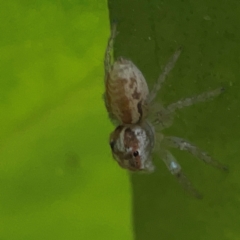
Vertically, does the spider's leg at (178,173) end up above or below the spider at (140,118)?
below

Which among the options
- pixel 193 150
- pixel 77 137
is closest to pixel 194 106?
pixel 193 150

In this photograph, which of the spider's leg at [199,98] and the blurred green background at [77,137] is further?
the blurred green background at [77,137]

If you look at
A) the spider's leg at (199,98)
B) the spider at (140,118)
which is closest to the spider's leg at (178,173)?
the spider at (140,118)

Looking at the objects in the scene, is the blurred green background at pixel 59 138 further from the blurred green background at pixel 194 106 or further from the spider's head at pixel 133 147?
the spider's head at pixel 133 147

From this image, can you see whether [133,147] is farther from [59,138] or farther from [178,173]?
[59,138]

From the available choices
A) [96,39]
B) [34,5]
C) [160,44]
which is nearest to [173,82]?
[160,44]
